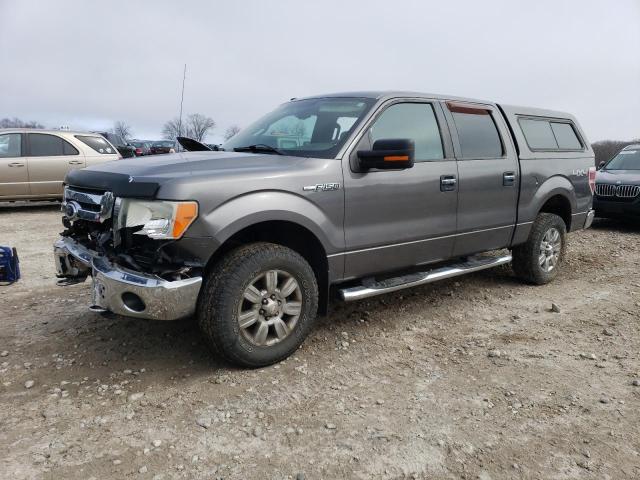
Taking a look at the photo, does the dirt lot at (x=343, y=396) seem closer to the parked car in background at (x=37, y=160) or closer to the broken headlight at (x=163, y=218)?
the broken headlight at (x=163, y=218)

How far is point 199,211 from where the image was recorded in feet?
9.44

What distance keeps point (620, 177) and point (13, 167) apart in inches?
443

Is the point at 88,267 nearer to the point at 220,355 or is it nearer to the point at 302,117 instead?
the point at 220,355

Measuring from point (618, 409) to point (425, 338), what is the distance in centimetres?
135

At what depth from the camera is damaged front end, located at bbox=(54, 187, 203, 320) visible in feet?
9.25

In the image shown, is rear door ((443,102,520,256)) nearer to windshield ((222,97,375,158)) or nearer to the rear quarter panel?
the rear quarter panel

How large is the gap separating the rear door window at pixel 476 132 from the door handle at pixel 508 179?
7.4 inches

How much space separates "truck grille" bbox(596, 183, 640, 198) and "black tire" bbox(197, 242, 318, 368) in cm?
772

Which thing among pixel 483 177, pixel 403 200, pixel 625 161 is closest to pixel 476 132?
pixel 483 177

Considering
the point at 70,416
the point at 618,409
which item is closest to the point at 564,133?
the point at 618,409

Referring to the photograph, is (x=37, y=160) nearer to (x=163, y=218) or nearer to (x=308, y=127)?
(x=308, y=127)

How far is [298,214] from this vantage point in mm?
3250

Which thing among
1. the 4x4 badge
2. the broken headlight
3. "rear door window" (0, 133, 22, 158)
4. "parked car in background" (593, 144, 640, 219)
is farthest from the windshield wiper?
"rear door window" (0, 133, 22, 158)

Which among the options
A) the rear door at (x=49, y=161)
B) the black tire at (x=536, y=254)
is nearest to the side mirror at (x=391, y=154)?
the black tire at (x=536, y=254)
